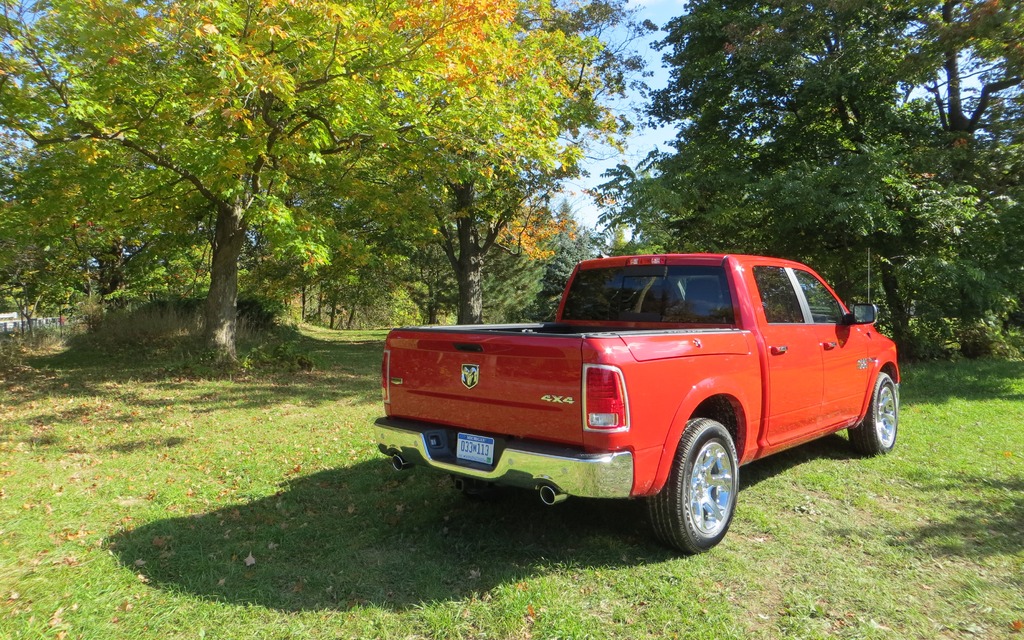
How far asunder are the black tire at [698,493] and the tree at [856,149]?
830cm

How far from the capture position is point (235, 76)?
7.31 meters

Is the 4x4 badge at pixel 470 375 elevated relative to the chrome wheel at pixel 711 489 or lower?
elevated

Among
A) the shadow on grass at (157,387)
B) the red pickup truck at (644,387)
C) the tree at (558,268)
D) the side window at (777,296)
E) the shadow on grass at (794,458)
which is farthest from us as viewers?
the tree at (558,268)

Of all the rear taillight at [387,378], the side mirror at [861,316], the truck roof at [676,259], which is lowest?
the rear taillight at [387,378]

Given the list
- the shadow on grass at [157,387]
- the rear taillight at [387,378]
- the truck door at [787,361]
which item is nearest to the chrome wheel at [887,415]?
the truck door at [787,361]

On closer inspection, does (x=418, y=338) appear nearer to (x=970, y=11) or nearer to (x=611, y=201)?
(x=611, y=201)

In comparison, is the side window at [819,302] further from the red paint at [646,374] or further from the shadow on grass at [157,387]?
the shadow on grass at [157,387]

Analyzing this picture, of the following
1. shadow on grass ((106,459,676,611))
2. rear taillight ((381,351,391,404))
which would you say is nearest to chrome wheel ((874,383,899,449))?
shadow on grass ((106,459,676,611))

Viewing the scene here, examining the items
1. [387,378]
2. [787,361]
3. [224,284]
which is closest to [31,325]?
[224,284]

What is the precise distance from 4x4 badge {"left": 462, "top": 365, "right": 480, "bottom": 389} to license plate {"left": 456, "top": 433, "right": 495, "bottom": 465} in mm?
315

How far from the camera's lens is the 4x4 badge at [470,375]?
3668mm

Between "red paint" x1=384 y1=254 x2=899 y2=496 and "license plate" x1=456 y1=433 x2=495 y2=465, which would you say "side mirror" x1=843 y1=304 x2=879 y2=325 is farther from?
"license plate" x1=456 y1=433 x2=495 y2=465

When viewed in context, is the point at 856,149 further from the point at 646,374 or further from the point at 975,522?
the point at 646,374

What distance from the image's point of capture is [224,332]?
11.7m
